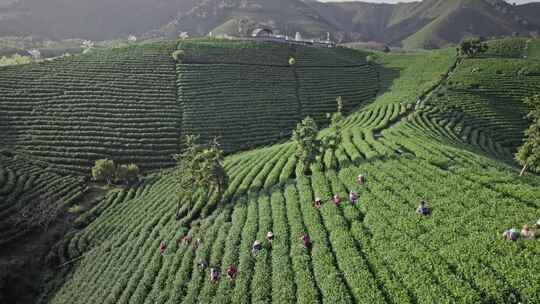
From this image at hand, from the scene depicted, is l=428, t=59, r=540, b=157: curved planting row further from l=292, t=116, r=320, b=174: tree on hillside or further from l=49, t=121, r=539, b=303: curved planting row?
l=292, t=116, r=320, b=174: tree on hillside

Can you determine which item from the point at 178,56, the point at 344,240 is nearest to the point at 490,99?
the point at 344,240

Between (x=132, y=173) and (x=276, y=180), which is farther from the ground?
(x=276, y=180)

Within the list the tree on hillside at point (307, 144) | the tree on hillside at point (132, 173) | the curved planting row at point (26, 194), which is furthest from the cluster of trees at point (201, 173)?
the curved planting row at point (26, 194)

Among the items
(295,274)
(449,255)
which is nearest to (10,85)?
(295,274)

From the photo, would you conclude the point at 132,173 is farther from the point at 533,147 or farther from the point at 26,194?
the point at 533,147

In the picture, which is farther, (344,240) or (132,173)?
(132,173)

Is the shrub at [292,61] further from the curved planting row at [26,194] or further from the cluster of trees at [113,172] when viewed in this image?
the curved planting row at [26,194]

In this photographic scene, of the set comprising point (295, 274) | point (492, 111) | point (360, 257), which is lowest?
point (295, 274)

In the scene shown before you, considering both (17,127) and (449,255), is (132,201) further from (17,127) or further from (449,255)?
(449,255)
